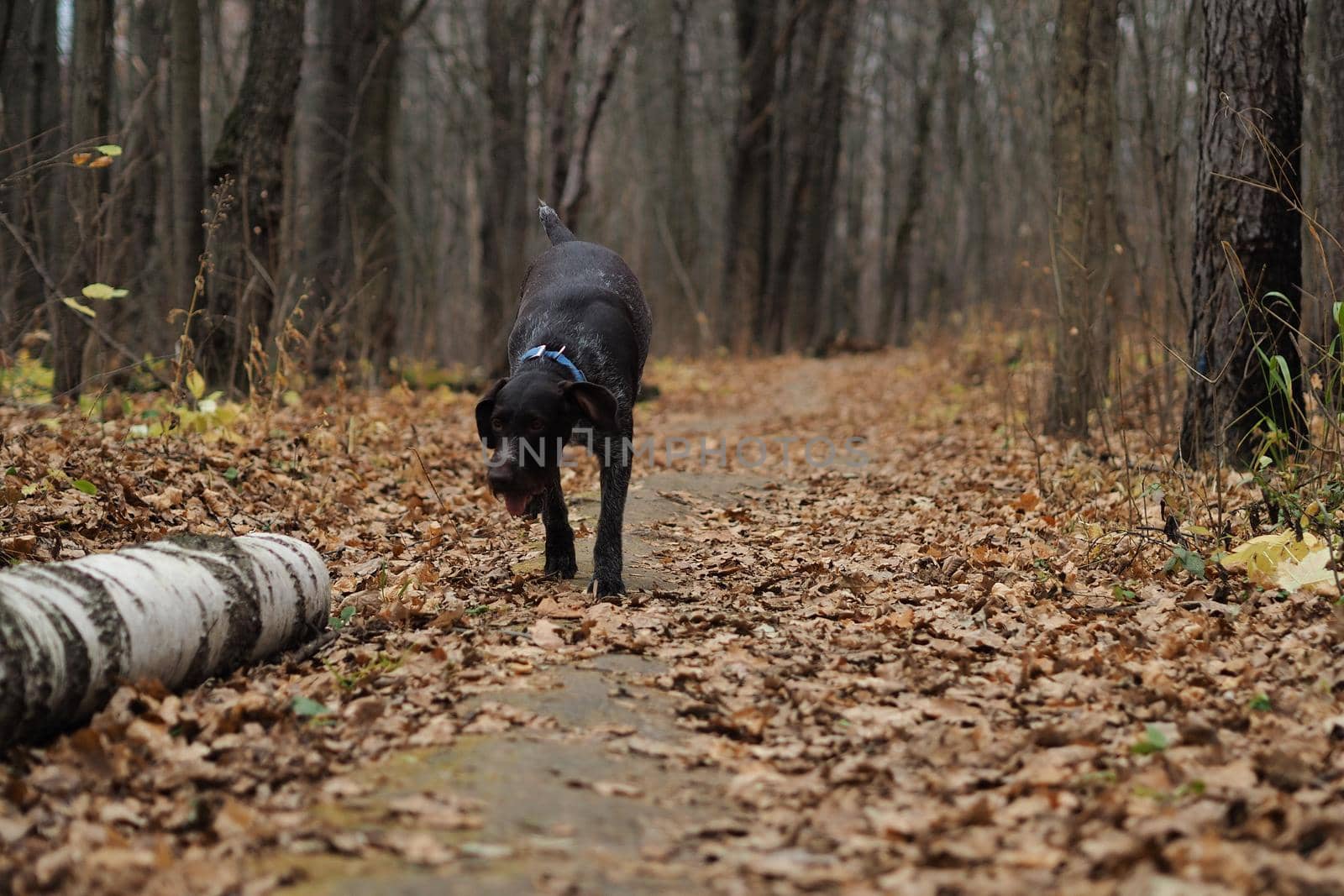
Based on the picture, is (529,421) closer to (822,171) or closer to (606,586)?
(606,586)

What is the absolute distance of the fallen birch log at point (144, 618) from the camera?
340 cm

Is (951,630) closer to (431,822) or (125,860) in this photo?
(431,822)

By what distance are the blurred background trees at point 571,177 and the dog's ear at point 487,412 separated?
2.62 meters

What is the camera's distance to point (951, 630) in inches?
194

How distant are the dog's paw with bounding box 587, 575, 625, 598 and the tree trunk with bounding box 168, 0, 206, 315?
7.09m

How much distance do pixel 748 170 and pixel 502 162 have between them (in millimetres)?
8634

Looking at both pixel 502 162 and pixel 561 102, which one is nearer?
pixel 561 102

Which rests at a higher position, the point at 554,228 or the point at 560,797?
the point at 554,228

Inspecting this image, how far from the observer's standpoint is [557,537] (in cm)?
585

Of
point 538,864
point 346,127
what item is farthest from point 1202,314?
point 346,127

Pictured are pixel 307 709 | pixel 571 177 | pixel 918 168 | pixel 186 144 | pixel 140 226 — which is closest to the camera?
pixel 307 709

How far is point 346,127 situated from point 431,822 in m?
12.1

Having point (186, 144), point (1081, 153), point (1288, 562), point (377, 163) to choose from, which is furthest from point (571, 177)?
point (1288, 562)

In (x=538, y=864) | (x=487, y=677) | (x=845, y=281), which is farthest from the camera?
(x=845, y=281)
